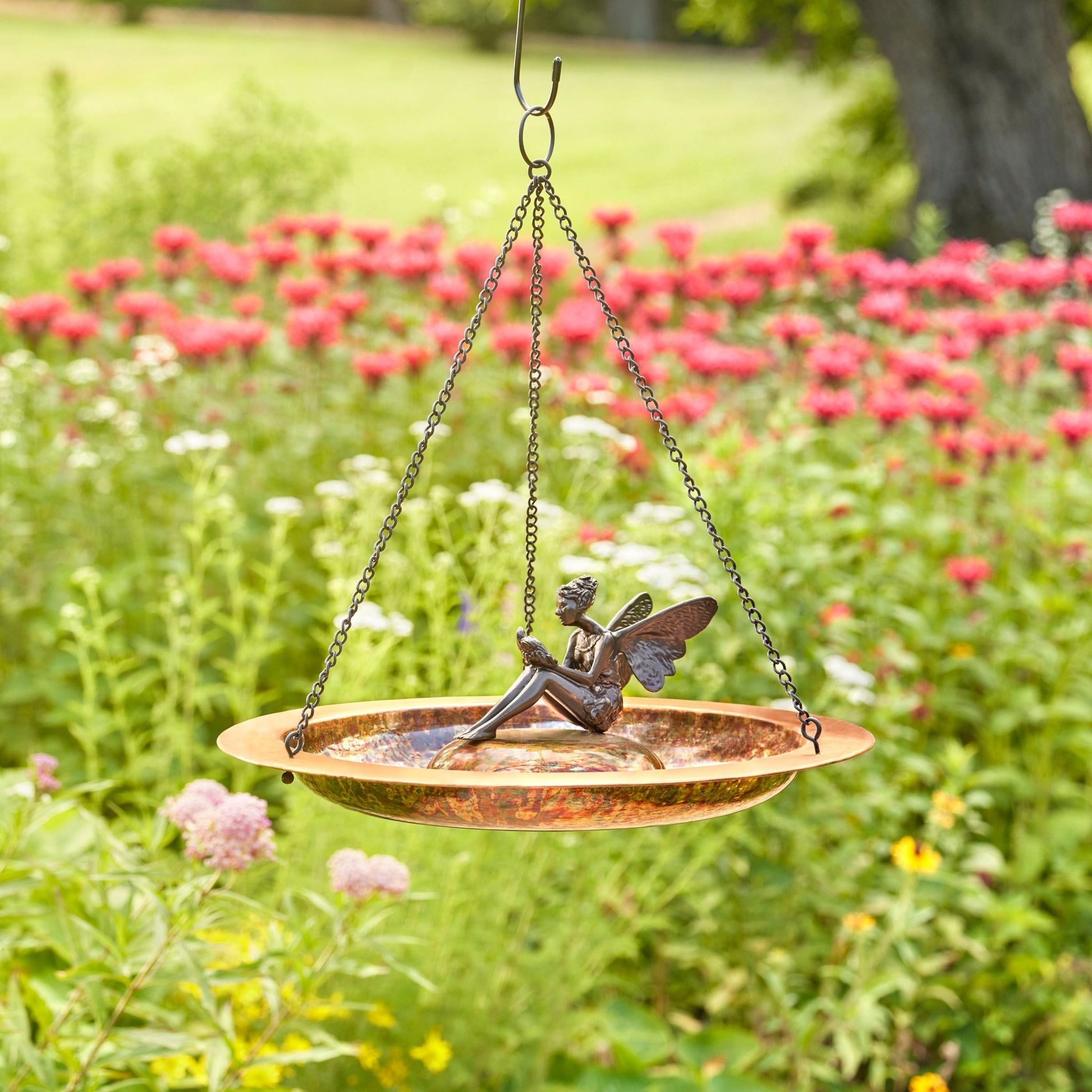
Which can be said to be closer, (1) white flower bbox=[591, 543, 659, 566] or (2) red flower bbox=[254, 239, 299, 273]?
(1) white flower bbox=[591, 543, 659, 566]

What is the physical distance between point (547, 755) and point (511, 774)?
0.72ft

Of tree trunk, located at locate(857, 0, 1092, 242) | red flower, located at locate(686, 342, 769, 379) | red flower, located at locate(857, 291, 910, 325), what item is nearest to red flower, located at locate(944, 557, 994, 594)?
red flower, located at locate(686, 342, 769, 379)

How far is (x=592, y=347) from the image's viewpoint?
194 inches

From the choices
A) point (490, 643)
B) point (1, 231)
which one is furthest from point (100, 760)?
point (1, 231)

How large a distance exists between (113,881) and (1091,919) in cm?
280

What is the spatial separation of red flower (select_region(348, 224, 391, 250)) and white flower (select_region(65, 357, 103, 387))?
38.6 inches

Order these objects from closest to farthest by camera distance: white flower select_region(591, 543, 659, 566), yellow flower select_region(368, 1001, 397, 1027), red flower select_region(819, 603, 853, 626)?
yellow flower select_region(368, 1001, 397, 1027) < white flower select_region(591, 543, 659, 566) < red flower select_region(819, 603, 853, 626)

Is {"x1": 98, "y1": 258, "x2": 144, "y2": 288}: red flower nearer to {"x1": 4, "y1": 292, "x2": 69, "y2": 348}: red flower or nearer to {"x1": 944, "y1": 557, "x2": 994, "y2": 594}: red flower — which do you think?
{"x1": 4, "y1": 292, "x2": 69, "y2": 348}: red flower

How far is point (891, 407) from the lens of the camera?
3.88m

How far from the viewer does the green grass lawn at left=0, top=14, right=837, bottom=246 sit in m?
19.4

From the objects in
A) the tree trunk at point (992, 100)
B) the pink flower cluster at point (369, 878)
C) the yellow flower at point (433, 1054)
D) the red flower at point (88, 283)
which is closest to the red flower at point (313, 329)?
the red flower at point (88, 283)

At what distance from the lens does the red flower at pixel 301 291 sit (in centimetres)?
441

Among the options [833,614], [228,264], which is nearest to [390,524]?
[833,614]

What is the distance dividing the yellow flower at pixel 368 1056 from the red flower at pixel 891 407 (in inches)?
88.0
